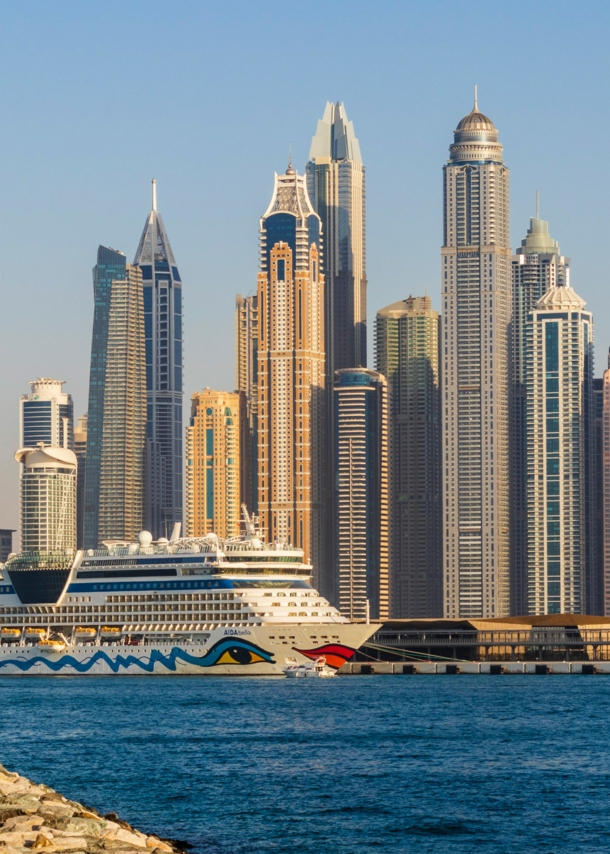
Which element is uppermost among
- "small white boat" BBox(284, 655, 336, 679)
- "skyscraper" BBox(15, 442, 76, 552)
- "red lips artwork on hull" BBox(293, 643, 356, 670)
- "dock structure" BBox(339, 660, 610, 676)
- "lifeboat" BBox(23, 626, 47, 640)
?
"skyscraper" BBox(15, 442, 76, 552)

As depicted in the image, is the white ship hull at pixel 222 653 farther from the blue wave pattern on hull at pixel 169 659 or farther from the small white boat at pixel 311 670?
the small white boat at pixel 311 670

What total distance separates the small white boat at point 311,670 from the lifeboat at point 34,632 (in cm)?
2230

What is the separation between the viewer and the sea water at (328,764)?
165 feet

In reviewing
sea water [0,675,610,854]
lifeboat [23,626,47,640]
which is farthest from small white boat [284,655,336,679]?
lifeboat [23,626,47,640]

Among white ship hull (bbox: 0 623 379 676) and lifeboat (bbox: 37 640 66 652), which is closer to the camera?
white ship hull (bbox: 0 623 379 676)

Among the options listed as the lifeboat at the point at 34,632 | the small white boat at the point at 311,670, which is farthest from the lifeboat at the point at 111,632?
the small white boat at the point at 311,670

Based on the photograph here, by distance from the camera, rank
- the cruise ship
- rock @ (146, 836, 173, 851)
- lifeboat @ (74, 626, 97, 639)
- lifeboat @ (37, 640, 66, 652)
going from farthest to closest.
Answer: lifeboat @ (74, 626, 97, 639)
lifeboat @ (37, 640, 66, 652)
the cruise ship
rock @ (146, 836, 173, 851)

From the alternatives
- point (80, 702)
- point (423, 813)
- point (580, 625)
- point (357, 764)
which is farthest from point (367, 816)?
point (580, 625)

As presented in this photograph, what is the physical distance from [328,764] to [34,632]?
239ft

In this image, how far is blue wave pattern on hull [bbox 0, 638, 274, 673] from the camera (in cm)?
12306

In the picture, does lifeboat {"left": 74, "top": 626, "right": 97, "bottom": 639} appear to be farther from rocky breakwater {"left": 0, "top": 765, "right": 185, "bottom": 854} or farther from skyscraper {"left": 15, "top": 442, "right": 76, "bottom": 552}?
rocky breakwater {"left": 0, "top": 765, "right": 185, "bottom": 854}

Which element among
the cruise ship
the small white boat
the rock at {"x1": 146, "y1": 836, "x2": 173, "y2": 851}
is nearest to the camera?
the rock at {"x1": 146, "y1": 836, "x2": 173, "y2": 851}

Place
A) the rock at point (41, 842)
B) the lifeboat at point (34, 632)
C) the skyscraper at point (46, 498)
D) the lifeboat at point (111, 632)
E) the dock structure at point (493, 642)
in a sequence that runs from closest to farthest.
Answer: the rock at point (41, 842)
the lifeboat at point (111, 632)
the lifeboat at point (34, 632)
the dock structure at point (493, 642)
the skyscraper at point (46, 498)

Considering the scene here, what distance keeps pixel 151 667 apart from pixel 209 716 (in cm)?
4084
